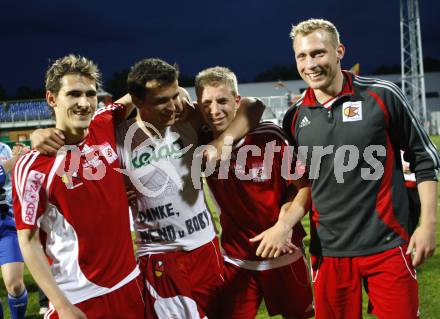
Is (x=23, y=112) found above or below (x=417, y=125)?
above

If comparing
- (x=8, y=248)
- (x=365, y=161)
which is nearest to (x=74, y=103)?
(x=365, y=161)

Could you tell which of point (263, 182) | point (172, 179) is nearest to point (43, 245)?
point (172, 179)

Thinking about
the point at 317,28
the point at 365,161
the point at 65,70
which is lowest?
the point at 365,161

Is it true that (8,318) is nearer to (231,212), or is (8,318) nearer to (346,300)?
(231,212)

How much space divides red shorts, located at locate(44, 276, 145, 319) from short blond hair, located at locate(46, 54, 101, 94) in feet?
3.94

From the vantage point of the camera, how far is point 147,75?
10.3ft

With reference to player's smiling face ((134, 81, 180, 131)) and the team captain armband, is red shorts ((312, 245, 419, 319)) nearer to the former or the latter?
player's smiling face ((134, 81, 180, 131))

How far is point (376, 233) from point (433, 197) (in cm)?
38

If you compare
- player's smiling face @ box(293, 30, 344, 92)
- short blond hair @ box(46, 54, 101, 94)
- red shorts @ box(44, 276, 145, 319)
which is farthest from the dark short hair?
red shorts @ box(44, 276, 145, 319)

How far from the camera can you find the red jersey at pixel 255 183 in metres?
3.32

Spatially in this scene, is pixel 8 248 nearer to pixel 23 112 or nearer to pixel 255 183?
pixel 255 183

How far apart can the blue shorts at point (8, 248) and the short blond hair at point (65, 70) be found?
104 inches

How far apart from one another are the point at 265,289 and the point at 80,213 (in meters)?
1.44

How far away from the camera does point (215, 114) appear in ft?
10.6
